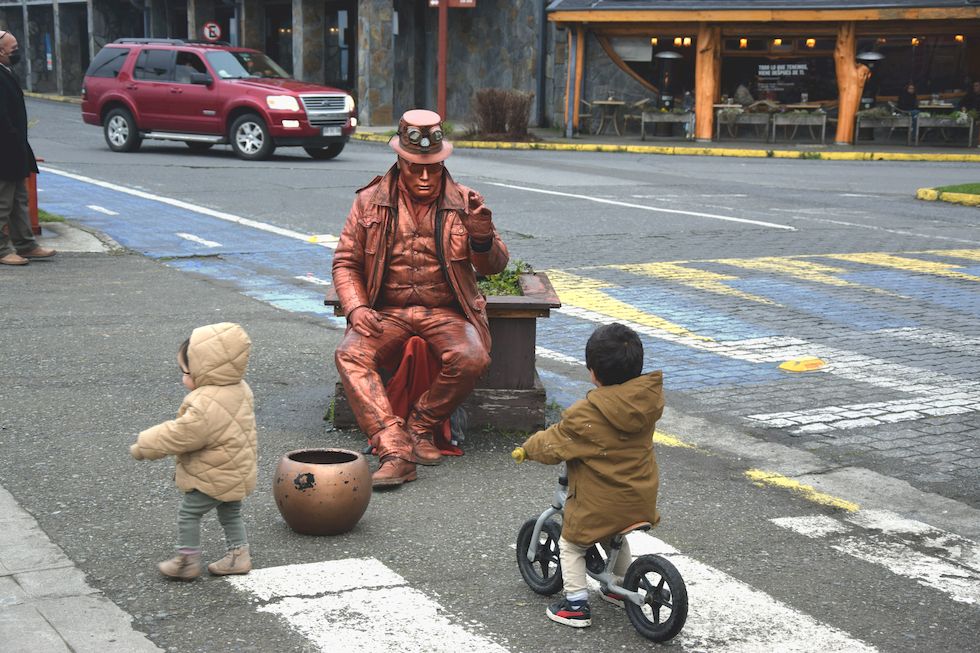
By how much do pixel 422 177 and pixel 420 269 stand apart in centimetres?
49

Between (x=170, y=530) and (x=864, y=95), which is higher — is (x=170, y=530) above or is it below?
below

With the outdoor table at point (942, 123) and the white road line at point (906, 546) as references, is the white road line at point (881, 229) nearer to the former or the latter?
the white road line at point (906, 546)

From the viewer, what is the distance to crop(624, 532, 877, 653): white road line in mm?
4320

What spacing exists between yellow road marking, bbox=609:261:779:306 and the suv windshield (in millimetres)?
13083

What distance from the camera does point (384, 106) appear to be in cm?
3412

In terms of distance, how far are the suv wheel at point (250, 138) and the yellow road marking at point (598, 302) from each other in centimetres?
1203

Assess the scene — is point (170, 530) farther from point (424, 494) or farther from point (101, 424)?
point (101, 424)

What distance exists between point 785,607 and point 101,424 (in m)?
3.83

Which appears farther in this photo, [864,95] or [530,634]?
[864,95]

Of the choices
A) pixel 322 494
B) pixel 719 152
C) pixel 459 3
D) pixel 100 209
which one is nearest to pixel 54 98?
pixel 459 3

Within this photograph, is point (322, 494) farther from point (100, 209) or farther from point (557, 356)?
point (100, 209)

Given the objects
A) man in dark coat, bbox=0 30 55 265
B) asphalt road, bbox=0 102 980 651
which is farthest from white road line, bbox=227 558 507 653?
man in dark coat, bbox=0 30 55 265

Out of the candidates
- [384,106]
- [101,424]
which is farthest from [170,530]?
[384,106]

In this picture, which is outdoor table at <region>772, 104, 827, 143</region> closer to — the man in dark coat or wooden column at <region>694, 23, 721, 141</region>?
wooden column at <region>694, 23, 721, 141</region>
